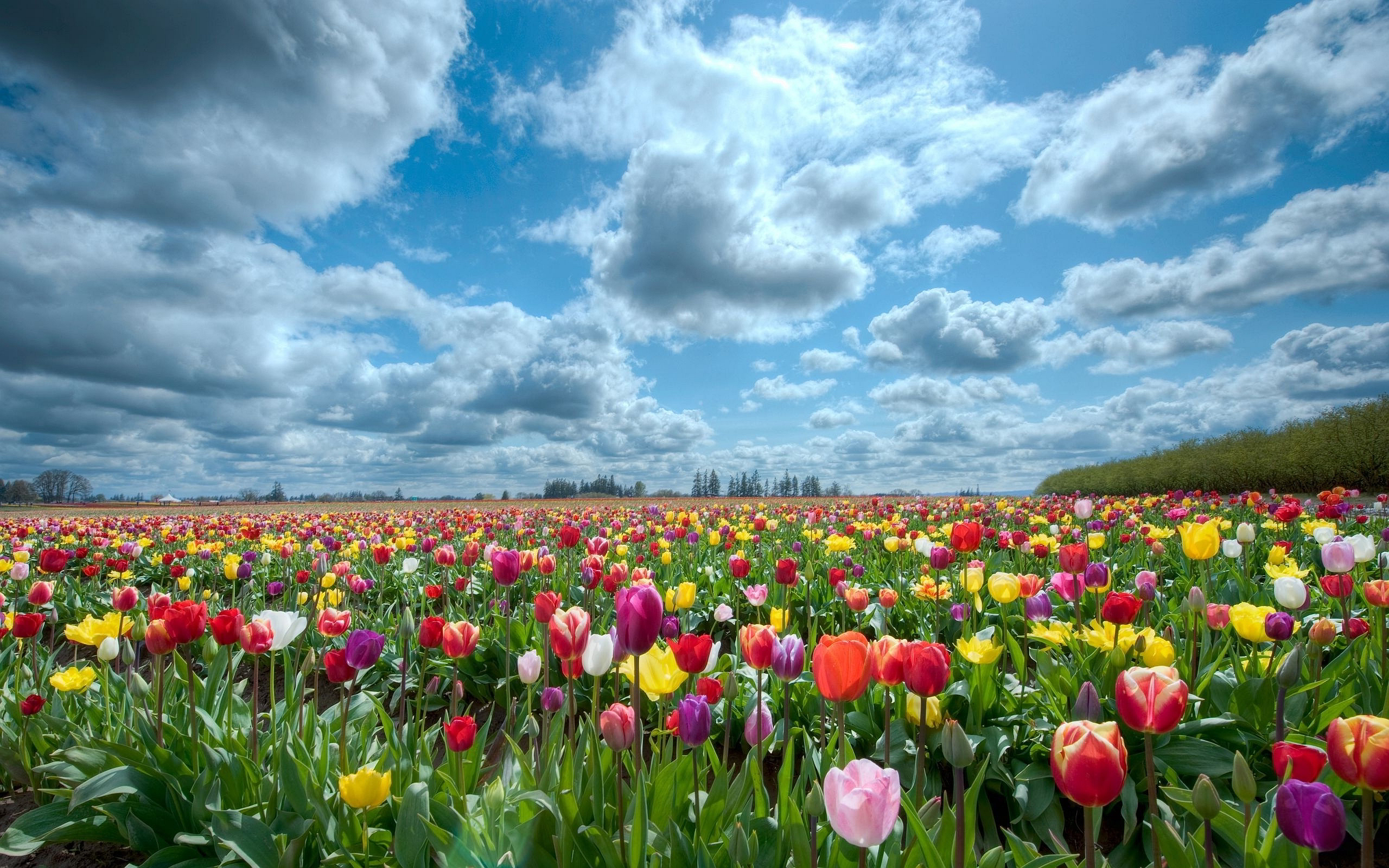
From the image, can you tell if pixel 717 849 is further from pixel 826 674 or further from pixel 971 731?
pixel 971 731

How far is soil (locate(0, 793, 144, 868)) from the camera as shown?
2957 mm

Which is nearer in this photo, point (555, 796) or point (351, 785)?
point (351, 785)

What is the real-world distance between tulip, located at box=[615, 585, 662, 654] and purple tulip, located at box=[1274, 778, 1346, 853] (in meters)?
1.53

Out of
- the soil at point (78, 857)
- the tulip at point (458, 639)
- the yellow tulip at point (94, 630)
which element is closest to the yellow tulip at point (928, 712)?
the tulip at point (458, 639)

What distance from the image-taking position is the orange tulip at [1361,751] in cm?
149

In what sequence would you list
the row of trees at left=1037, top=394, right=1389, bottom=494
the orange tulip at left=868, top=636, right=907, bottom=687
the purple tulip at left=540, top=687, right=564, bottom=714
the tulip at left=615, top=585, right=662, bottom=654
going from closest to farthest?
the tulip at left=615, top=585, right=662, bottom=654, the orange tulip at left=868, top=636, right=907, bottom=687, the purple tulip at left=540, top=687, right=564, bottom=714, the row of trees at left=1037, top=394, right=1389, bottom=494

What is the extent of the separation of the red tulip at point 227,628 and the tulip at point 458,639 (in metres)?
0.88

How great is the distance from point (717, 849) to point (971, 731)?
1.79m

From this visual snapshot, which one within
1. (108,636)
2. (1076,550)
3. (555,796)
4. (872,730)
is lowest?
(872,730)

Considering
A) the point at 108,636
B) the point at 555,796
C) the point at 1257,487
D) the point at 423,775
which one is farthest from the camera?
the point at 1257,487

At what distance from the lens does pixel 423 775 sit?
8.68ft

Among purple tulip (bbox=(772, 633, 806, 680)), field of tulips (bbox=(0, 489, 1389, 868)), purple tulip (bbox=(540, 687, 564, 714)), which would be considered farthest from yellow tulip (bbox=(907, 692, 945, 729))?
purple tulip (bbox=(540, 687, 564, 714))

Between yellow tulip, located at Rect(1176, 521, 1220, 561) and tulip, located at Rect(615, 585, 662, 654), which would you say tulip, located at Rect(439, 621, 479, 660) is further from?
yellow tulip, located at Rect(1176, 521, 1220, 561)

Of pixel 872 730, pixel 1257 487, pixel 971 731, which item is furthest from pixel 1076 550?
pixel 1257 487
